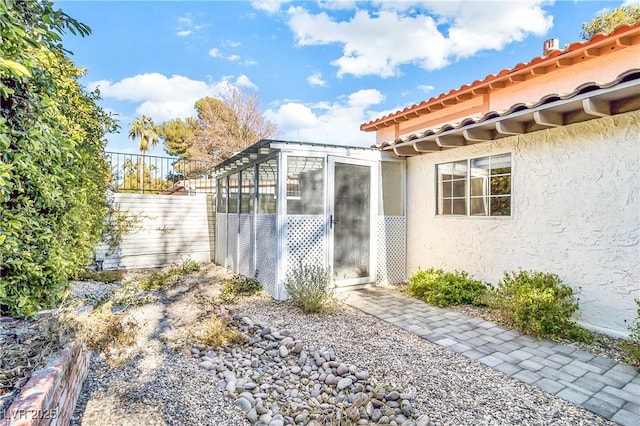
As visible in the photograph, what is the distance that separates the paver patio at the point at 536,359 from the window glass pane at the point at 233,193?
4780 mm

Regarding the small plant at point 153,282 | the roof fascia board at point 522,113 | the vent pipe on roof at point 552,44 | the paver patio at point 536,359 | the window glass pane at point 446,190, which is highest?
the vent pipe on roof at point 552,44

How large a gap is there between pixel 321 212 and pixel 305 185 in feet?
2.06

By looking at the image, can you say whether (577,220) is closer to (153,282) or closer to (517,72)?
(517,72)

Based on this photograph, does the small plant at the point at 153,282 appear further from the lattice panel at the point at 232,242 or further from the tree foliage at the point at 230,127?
the tree foliage at the point at 230,127

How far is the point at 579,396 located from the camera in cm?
295

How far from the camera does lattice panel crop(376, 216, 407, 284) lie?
7180 mm

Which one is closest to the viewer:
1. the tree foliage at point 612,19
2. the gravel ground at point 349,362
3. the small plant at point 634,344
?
the gravel ground at point 349,362

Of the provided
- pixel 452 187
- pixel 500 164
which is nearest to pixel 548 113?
pixel 500 164

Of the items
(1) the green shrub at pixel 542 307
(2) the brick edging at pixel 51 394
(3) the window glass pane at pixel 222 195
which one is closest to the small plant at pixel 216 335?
(2) the brick edging at pixel 51 394

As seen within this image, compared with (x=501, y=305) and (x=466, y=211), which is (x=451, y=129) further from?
(x=501, y=305)

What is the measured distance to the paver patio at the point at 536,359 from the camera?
2906mm

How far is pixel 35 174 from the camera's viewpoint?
128 inches

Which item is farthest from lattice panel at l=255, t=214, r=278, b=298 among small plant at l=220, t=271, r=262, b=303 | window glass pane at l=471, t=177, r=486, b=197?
window glass pane at l=471, t=177, r=486, b=197

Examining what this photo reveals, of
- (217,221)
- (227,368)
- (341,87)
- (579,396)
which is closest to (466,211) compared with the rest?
(579,396)
